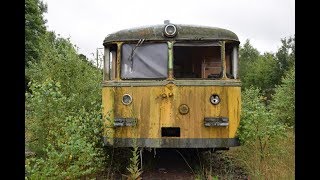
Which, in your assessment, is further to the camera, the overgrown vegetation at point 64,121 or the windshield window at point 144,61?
the windshield window at point 144,61

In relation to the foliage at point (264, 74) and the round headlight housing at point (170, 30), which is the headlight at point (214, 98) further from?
the foliage at point (264, 74)

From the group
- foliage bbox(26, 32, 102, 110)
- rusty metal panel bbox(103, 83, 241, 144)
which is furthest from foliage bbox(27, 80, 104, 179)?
foliage bbox(26, 32, 102, 110)

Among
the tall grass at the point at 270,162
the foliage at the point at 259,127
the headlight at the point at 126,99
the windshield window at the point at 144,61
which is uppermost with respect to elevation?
the windshield window at the point at 144,61

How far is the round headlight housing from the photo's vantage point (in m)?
7.68

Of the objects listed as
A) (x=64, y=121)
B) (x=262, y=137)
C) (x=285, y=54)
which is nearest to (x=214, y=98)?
(x=262, y=137)

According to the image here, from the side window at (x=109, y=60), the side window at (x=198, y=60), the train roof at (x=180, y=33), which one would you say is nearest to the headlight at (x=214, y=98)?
the side window at (x=198, y=60)

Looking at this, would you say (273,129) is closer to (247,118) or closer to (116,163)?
(247,118)

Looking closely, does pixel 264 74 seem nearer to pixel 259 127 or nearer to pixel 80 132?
pixel 259 127

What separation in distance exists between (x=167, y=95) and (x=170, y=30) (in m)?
1.23

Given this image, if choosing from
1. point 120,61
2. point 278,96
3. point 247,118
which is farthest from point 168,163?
point 278,96

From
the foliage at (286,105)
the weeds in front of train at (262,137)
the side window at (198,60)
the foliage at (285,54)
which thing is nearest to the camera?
the weeds in front of train at (262,137)

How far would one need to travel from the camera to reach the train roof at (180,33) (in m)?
7.69

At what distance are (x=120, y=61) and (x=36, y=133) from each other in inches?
85.9

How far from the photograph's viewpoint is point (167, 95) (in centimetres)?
759
